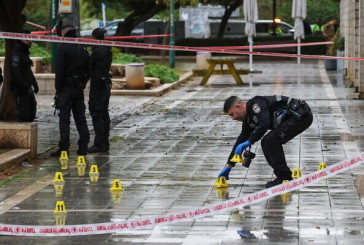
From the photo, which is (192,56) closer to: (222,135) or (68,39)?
(222,135)

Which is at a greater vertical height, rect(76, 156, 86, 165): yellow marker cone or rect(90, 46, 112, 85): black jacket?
rect(90, 46, 112, 85): black jacket

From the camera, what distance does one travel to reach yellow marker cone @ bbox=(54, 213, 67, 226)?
32.4 ft

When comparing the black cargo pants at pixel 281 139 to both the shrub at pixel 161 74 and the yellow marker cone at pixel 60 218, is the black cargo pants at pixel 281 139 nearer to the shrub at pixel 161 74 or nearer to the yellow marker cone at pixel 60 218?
the yellow marker cone at pixel 60 218

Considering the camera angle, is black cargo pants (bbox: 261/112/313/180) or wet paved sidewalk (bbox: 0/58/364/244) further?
black cargo pants (bbox: 261/112/313/180)

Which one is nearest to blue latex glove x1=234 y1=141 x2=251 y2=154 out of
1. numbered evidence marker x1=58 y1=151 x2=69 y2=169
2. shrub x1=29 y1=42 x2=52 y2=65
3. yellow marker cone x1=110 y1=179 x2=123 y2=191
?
yellow marker cone x1=110 y1=179 x2=123 y2=191

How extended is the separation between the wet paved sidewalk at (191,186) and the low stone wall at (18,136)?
372 mm

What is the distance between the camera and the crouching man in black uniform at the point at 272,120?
11.0 metres

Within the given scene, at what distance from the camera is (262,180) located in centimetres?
1227

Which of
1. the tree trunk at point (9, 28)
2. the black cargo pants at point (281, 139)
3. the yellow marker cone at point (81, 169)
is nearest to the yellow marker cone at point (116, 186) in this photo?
the yellow marker cone at point (81, 169)

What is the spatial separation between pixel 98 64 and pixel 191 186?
3.72m

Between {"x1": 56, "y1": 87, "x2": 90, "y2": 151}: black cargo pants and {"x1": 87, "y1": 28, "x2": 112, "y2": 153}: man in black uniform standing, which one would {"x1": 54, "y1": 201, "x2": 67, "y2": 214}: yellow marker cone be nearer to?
{"x1": 56, "y1": 87, "x2": 90, "y2": 151}: black cargo pants

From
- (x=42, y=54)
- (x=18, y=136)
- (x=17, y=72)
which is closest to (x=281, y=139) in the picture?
(x=18, y=136)

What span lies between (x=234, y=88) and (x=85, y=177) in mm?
15914

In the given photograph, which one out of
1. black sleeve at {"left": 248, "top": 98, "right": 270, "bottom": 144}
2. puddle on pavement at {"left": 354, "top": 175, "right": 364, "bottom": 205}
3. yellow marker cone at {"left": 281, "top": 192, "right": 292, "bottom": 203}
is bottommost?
puddle on pavement at {"left": 354, "top": 175, "right": 364, "bottom": 205}
